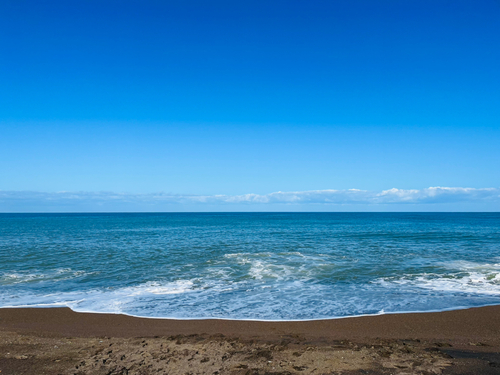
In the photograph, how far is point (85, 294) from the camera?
41.1 ft

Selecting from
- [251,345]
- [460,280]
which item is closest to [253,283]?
[251,345]

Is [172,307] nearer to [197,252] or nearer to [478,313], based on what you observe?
[478,313]

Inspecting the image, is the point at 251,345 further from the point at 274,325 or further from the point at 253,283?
the point at 253,283

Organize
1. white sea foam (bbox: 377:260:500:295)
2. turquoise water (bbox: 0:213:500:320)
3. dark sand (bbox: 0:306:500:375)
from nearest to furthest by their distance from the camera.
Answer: dark sand (bbox: 0:306:500:375)
turquoise water (bbox: 0:213:500:320)
white sea foam (bbox: 377:260:500:295)

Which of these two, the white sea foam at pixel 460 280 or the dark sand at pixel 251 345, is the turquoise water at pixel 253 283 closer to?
the white sea foam at pixel 460 280

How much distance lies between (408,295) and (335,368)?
7388 mm

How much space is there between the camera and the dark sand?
617cm

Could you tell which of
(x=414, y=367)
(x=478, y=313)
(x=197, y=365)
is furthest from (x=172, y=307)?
(x=478, y=313)

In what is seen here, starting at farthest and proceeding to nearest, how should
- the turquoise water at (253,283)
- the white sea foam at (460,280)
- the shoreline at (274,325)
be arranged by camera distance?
the white sea foam at (460,280), the turquoise water at (253,283), the shoreline at (274,325)

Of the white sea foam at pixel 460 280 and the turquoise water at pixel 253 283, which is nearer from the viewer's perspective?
the turquoise water at pixel 253 283

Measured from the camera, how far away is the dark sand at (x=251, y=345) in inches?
243

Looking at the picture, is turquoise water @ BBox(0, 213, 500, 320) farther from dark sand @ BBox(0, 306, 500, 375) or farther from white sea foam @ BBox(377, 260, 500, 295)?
dark sand @ BBox(0, 306, 500, 375)

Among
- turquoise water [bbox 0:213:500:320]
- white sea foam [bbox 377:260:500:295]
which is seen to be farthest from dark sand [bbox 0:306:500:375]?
white sea foam [bbox 377:260:500:295]

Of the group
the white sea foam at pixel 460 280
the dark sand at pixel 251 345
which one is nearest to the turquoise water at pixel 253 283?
the white sea foam at pixel 460 280
